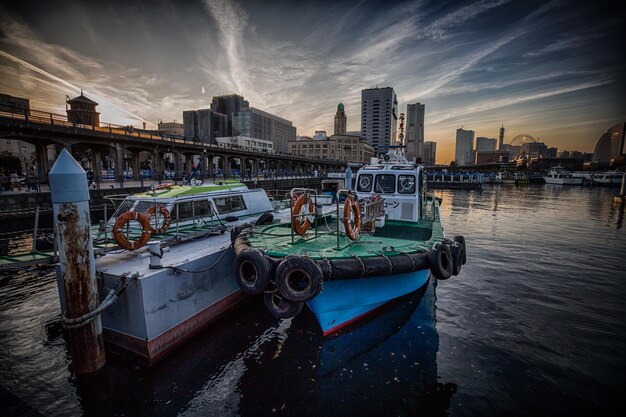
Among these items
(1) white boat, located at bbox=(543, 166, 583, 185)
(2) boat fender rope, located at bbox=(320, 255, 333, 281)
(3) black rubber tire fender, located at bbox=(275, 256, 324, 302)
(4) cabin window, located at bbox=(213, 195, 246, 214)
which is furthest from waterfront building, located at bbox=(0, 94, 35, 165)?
(1) white boat, located at bbox=(543, 166, 583, 185)

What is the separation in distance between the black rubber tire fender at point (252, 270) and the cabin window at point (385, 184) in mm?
6048

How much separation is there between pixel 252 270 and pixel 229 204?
5501 mm

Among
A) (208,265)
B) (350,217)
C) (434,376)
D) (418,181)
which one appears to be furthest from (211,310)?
(418,181)

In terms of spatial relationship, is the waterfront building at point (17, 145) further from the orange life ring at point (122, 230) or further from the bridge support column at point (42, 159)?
the orange life ring at point (122, 230)

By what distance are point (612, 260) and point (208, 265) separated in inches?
724

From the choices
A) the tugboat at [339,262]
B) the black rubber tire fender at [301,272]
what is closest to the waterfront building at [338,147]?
the tugboat at [339,262]

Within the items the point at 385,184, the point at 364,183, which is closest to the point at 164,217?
the point at 364,183

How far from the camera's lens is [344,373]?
20.5ft

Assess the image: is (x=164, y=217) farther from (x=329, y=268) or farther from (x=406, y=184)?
(x=406, y=184)

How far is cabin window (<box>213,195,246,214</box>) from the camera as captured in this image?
36.7 feet

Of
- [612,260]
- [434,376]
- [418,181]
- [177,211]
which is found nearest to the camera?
[434,376]

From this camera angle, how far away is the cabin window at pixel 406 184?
Result: 10688 millimetres

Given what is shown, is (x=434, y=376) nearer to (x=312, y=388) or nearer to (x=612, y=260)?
(x=312, y=388)

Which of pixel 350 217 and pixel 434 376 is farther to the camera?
pixel 350 217
